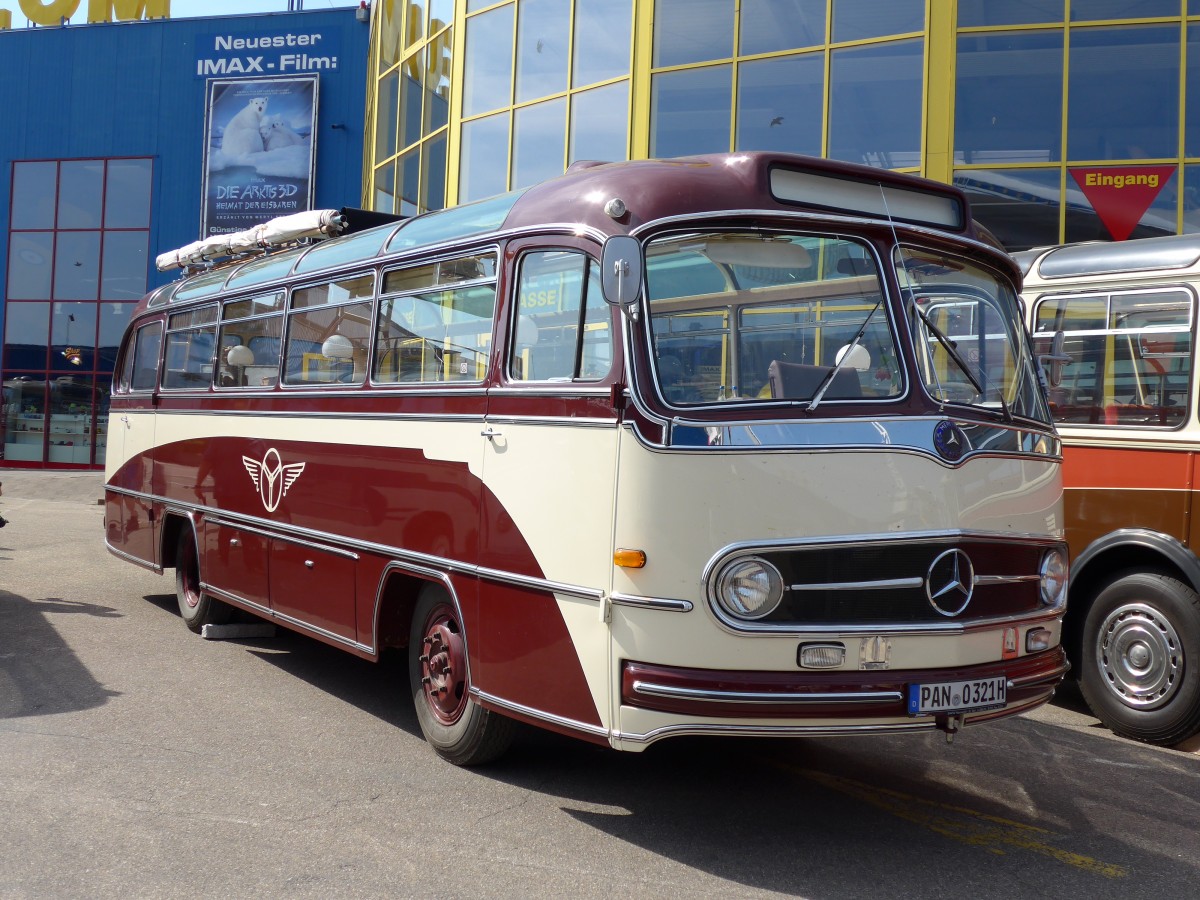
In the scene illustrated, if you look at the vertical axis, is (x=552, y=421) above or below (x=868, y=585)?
above

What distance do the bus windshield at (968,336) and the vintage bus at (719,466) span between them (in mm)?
16

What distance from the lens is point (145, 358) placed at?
11266 millimetres

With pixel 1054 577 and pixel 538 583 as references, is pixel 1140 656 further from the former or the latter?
pixel 538 583

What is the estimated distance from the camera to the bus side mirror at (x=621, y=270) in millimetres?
4777

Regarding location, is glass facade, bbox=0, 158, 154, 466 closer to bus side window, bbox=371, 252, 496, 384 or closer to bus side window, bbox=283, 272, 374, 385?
bus side window, bbox=283, 272, 374, 385

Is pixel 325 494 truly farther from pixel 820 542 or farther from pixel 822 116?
pixel 822 116

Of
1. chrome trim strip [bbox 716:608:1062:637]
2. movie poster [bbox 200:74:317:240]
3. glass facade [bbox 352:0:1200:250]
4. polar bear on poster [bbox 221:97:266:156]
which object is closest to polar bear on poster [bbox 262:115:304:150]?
movie poster [bbox 200:74:317:240]

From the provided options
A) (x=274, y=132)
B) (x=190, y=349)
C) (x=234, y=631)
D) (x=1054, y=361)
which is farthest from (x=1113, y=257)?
(x=274, y=132)

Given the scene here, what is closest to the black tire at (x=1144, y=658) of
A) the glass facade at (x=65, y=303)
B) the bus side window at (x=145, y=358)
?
the bus side window at (x=145, y=358)

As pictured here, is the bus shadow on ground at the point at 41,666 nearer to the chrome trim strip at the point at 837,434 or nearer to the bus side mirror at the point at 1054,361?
the chrome trim strip at the point at 837,434

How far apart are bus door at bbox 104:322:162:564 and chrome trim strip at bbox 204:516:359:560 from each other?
1.69m

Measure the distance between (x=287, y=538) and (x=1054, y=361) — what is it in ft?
15.4

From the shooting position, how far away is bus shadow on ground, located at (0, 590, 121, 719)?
7098mm

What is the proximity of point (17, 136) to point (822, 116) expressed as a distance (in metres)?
26.2
